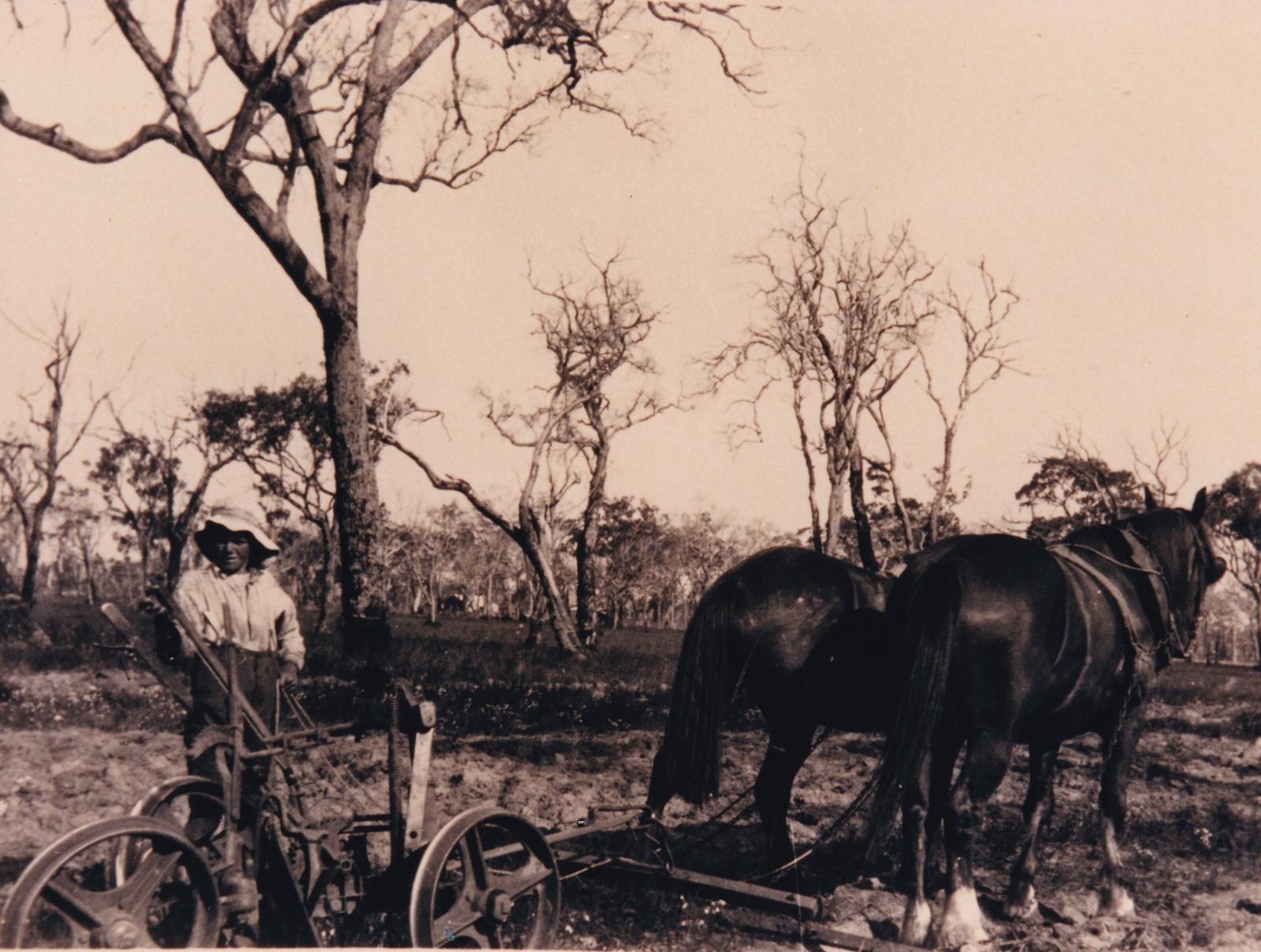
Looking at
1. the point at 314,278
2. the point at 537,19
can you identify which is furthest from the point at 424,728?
the point at 537,19

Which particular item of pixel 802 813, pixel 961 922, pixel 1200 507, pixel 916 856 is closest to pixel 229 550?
pixel 916 856

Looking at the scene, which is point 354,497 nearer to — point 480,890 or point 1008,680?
point 480,890

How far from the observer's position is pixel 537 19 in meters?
8.55

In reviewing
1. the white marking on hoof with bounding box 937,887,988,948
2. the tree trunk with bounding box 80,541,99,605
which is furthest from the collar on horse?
the tree trunk with bounding box 80,541,99,605

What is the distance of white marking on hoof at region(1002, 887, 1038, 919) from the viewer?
4.55 m

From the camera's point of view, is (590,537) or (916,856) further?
(590,537)

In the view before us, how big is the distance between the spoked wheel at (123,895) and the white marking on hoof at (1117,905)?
4223 millimetres

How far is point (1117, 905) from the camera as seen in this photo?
182 inches

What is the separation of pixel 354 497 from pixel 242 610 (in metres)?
5.27

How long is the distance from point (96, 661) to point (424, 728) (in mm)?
11945

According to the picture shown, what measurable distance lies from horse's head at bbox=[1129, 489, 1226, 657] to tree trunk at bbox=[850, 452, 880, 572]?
9.64 m

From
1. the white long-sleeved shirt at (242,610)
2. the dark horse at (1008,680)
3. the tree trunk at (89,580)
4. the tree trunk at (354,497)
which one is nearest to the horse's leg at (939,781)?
the dark horse at (1008,680)

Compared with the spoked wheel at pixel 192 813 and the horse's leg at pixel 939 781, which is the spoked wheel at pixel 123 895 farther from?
the horse's leg at pixel 939 781

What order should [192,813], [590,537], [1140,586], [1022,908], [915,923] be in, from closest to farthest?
[192,813], [915,923], [1022,908], [1140,586], [590,537]
